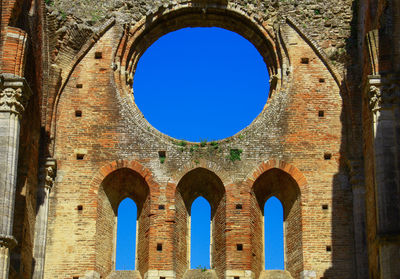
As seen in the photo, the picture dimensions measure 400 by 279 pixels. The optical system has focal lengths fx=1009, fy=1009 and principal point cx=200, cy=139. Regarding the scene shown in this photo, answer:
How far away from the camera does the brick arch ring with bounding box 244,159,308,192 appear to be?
2633 cm

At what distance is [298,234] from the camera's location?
85.3ft

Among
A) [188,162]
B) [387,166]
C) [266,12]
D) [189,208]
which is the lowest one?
[387,166]

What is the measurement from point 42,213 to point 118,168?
2.32 meters

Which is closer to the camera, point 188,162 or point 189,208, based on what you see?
point 188,162

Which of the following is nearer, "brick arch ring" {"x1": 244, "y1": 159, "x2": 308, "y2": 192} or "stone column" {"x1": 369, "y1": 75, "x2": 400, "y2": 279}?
"stone column" {"x1": 369, "y1": 75, "x2": 400, "y2": 279}

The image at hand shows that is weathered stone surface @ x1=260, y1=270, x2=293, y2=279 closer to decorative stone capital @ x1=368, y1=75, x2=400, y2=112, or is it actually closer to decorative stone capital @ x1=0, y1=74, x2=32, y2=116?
decorative stone capital @ x1=368, y1=75, x2=400, y2=112

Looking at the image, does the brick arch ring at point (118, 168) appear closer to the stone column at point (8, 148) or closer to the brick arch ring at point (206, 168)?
the brick arch ring at point (206, 168)

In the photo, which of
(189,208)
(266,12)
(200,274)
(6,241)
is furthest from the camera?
(266,12)

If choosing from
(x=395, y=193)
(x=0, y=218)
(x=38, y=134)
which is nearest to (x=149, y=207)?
(x=38, y=134)

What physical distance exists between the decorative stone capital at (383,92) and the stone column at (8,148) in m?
7.97

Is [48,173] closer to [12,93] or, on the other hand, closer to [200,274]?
[12,93]

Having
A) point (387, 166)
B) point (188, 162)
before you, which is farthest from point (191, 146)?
point (387, 166)

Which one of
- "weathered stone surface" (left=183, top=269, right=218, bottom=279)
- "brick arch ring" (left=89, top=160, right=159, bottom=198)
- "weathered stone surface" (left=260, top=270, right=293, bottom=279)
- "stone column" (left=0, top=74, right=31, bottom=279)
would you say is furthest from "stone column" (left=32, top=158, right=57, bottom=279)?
"weathered stone surface" (left=260, top=270, right=293, bottom=279)

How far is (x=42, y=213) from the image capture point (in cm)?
2570
